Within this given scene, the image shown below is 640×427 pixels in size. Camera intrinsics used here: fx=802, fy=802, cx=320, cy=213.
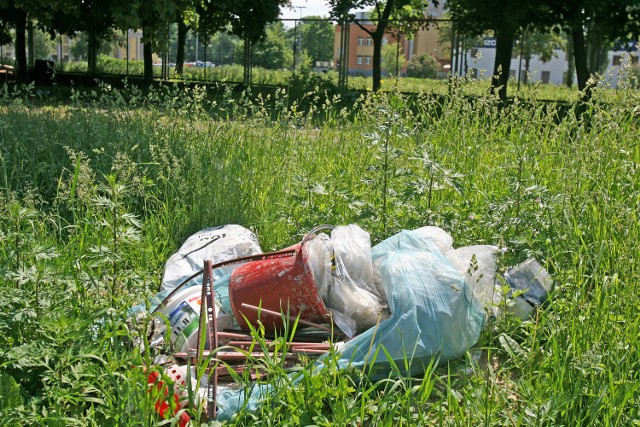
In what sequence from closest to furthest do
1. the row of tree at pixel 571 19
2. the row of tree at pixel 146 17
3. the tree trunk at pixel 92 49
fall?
the row of tree at pixel 146 17 → the row of tree at pixel 571 19 → the tree trunk at pixel 92 49

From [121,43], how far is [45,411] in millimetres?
29555

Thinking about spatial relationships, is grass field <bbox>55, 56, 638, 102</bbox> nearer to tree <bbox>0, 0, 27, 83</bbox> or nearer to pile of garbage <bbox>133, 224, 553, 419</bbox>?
pile of garbage <bbox>133, 224, 553, 419</bbox>

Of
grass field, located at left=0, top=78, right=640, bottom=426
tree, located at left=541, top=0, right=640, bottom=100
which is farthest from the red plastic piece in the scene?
tree, located at left=541, top=0, right=640, bottom=100

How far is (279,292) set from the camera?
3.81 metres

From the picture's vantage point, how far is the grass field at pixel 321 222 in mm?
2982

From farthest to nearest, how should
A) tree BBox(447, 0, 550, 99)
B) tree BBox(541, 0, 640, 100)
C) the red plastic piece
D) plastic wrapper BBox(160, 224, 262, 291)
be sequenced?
tree BBox(447, 0, 550, 99), tree BBox(541, 0, 640, 100), plastic wrapper BBox(160, 224, 262, 291), the red plastic piece

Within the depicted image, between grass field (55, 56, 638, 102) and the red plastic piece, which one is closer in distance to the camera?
the red plastic piece

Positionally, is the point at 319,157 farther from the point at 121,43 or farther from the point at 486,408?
the point at 121,43

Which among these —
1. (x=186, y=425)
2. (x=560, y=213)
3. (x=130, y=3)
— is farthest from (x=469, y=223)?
(x=130, y=3)

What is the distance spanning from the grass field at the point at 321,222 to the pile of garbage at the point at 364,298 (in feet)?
0.42

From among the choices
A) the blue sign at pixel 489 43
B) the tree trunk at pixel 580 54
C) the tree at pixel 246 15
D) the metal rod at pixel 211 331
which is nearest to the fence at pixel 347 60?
the blue sign at pixel 489 43

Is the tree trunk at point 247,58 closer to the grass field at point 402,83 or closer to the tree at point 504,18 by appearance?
the grass field at point 402,83

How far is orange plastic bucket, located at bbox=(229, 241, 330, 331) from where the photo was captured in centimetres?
379

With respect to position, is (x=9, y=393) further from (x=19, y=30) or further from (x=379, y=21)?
(x=19, y=30)
